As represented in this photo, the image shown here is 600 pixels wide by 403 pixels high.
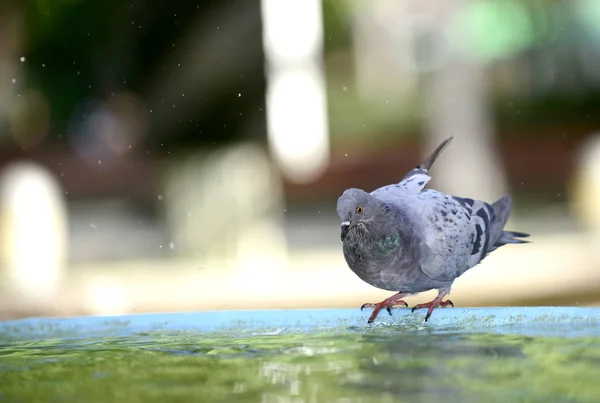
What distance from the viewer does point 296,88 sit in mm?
12359

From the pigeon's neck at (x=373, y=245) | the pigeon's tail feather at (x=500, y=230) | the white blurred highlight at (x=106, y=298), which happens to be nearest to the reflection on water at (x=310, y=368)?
the pigeon's neck at (x=373, y=245)

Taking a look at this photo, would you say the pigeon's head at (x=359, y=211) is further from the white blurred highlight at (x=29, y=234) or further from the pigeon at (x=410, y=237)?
the white blurred highlight at (x=29, y=234)

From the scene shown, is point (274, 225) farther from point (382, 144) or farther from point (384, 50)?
point (384, 50)

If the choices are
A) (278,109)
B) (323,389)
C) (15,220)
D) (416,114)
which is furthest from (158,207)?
(323,389)

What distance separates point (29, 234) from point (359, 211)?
5.94 meters

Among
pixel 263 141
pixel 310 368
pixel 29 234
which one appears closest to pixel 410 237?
pixel 310 368

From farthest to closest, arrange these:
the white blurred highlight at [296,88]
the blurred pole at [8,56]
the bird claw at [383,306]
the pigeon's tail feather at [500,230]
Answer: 1. the blurred pole at [8,56]
2. the white blurred highlight at [296,88]
3. the pigeon's tail feather at [500,230]
4. the bird claw at [383,306]

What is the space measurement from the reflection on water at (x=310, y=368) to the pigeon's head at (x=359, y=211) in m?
0.34

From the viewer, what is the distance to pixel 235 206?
9.80 meters

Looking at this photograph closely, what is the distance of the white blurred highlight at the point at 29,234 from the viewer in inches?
336

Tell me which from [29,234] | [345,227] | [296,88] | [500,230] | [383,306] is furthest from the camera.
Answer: [296,88]

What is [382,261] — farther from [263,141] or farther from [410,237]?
[263,141]

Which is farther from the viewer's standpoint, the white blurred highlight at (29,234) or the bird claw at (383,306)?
the white blurred highlight at (29,234)

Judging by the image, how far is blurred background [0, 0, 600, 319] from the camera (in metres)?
8.56
